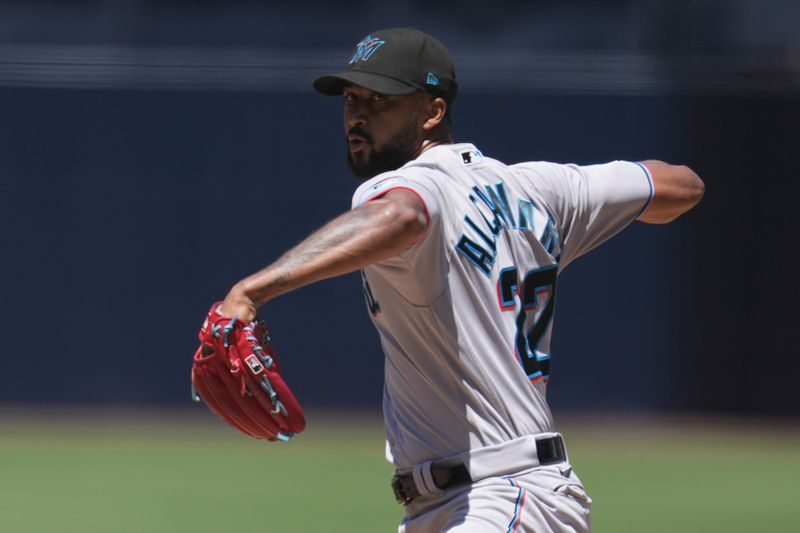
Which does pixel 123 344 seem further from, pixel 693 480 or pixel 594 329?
pixel 693 480

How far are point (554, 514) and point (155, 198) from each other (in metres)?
7.61

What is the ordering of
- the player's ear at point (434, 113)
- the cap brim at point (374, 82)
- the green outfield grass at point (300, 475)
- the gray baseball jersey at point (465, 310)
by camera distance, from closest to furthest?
the gray baseball jersey at point (465, 310)
the cap brim at point (374, 82)
the player's ear at point (434, 113)
the green outfield grass at point (300, 475)

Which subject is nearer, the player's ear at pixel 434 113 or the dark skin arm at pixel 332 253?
the dark skin arm at pixel 332 253

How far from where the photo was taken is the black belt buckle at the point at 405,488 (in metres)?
3.17

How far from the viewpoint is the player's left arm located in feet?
12.3

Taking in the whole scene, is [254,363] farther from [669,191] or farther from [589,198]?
[669,191]

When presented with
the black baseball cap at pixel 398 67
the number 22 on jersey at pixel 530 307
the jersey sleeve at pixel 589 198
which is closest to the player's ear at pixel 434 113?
the black baseball cap at pixel 398 67

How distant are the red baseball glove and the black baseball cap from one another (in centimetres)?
84

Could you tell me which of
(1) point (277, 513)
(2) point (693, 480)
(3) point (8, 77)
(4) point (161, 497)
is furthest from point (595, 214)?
(3) point (8, 77)

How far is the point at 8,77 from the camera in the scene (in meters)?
10.3

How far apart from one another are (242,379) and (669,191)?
1.63 metres

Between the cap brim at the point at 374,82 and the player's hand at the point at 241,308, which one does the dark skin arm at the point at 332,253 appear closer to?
the player's hand at the point at 241,308

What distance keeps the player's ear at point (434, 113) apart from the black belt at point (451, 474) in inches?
36.1

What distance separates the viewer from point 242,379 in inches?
108
